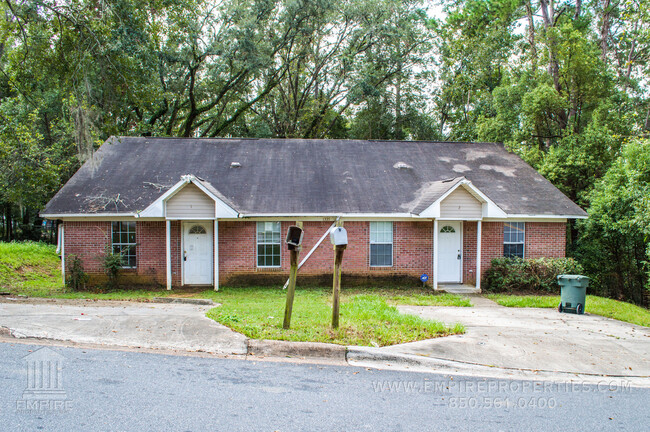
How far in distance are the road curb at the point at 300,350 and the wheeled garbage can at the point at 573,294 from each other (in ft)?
24.0

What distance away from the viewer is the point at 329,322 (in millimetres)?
7938

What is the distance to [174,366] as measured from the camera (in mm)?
5898

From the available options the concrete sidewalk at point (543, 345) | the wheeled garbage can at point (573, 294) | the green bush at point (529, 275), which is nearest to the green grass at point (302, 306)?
the concrete sidewalk at point (543, 345)

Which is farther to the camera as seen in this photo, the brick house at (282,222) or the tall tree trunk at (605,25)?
the tall tree trunk at (605,25)

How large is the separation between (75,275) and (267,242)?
5988mm

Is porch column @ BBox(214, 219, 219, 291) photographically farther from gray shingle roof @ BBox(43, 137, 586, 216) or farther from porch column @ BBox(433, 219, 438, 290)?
porch column @ BBox(433, 219, 438, 290)

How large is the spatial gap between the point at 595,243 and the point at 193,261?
1473 centimetres

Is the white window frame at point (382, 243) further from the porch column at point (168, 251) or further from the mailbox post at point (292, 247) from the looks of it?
the mailbox post at point (292, 247)

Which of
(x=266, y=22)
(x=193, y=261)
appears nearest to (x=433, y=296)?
(x=193, y=261)

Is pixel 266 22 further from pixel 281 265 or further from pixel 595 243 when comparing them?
pixel 595 243

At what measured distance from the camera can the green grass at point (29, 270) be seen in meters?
14.3

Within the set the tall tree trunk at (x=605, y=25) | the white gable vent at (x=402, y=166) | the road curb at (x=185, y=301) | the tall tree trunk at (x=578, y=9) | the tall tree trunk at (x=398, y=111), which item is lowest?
the road curb at (x=185, y=301)

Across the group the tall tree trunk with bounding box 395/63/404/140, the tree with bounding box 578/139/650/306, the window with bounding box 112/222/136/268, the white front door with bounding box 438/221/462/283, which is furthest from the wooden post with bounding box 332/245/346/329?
the tall tree trunk with bounding box 395/63/404/140

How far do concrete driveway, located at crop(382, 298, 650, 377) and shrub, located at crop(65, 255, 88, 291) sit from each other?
10.1 metres
